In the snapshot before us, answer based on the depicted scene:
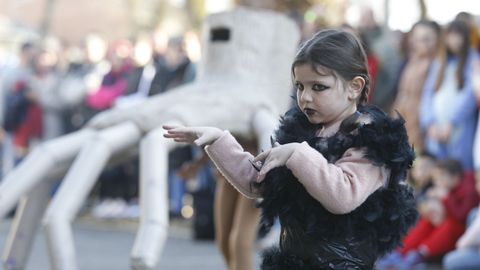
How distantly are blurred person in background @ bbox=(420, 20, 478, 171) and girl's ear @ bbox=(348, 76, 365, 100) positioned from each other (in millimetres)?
5147

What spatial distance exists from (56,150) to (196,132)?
2820mm

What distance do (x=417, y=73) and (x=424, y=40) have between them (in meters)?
0.28

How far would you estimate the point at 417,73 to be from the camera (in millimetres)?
9359

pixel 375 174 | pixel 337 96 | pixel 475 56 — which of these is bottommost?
pixel 475 56

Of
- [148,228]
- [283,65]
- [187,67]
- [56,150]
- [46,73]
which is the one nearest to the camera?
[148,228]

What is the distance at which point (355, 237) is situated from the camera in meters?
3.69

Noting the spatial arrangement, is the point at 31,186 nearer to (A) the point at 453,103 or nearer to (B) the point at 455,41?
(A) the point at 453,103

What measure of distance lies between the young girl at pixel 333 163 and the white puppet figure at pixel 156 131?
2031 mm

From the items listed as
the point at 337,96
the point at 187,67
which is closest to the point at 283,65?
the point at 337,96

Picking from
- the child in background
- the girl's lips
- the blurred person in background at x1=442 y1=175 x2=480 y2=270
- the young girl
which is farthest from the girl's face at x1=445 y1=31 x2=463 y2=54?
the girl's lips

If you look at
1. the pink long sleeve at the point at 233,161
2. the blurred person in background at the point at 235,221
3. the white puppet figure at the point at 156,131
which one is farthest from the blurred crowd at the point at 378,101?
the pink long sleeve at the point at 233,161

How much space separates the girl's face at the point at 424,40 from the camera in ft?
30.7

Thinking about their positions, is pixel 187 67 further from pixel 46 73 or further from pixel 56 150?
pixel 56 150

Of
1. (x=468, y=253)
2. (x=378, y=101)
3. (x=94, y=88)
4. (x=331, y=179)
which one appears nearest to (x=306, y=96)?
(x=331, y=179)
